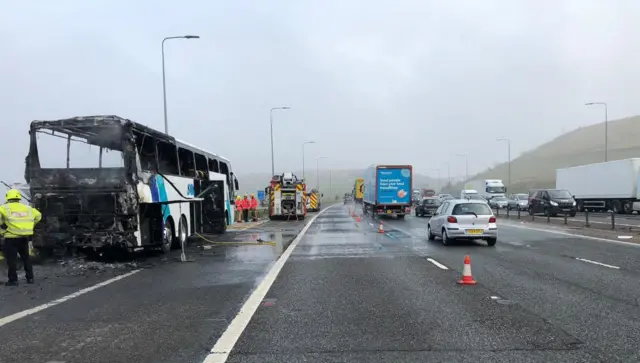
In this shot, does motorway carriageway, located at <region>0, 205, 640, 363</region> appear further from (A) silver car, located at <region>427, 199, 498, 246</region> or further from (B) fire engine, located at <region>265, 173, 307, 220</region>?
(B) fire engine, located at <region>265, 173, 307, 220</region>

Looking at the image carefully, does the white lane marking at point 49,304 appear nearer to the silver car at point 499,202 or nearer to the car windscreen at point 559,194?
the car windscreen at point 559,194

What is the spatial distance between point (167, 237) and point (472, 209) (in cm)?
945

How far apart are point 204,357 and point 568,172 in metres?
44.2

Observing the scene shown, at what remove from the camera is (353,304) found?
802cm

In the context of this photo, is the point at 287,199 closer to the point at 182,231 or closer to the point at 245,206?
the point at 245,206

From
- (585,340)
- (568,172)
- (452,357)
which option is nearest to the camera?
(452,357)

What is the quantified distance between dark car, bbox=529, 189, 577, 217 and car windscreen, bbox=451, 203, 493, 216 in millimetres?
17923

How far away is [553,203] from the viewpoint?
33.8 m

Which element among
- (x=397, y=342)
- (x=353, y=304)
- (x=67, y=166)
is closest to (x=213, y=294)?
(x=353, y=304)

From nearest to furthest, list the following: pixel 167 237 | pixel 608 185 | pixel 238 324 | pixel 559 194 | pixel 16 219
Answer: pixel 238 324 < pixel 16 219 < pixel 167 237 < pixel 559 194 < pixel 608 185

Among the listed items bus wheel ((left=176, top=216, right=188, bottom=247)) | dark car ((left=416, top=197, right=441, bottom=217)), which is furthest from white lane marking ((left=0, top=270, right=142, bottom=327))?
dark car ((left=416, top=197, right=441, bottom=217))

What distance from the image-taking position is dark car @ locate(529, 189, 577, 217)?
3372cm

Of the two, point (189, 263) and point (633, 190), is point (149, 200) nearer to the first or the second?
point (189, 263)

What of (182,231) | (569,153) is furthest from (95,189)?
(569,153)
